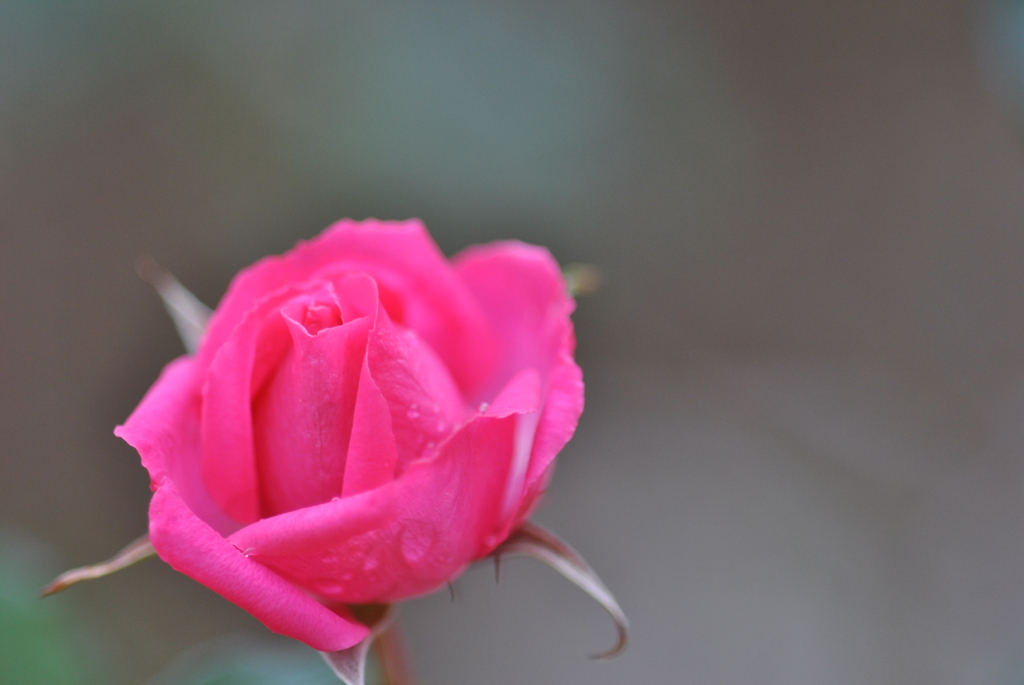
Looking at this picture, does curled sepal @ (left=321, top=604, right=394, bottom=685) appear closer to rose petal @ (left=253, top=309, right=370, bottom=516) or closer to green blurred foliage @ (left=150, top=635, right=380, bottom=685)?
rose petal @ (left=253, top=309, right=370, bottom=516)

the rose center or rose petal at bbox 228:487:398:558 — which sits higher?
the rose center

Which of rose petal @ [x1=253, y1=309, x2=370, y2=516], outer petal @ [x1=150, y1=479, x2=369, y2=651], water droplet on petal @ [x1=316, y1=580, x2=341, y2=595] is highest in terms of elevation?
rose petal @ [x1=253, y1=309, x2=370, y2=516]

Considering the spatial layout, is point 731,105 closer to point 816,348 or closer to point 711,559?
point 816,348

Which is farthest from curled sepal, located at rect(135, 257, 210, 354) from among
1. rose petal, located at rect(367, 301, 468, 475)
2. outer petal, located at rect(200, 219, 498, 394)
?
rose petal, located at rect(367, 301, 468, 475)

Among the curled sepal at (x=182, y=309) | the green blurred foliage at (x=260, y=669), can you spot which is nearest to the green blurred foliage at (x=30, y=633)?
the green blurred foliage at (x=260, y=669)

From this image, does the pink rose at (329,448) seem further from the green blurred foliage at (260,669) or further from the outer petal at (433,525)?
the green blurred foliage at (260,669)

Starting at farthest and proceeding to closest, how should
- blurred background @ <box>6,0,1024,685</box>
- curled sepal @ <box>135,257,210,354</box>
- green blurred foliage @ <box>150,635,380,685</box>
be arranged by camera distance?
blurred background @ <box>6,0,1024,685</box>
green blurred foliage @ <box>150,635,380,685</box>
curled sepal @ <box>135,257,210,354</box>

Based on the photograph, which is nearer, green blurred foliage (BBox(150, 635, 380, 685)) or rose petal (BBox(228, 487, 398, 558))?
rose petal (BBox(228, 487, 398, 558))
